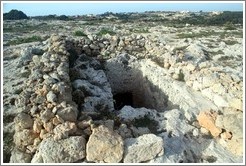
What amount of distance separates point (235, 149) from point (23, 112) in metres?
3.74

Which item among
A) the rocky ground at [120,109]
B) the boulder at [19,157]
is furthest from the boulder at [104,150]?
the boulder at [19,157]

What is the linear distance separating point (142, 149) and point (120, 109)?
135 inches

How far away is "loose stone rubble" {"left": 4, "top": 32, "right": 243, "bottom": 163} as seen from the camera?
18.4 ft

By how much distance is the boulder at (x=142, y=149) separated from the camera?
5.54m

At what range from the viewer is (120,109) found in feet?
29.5

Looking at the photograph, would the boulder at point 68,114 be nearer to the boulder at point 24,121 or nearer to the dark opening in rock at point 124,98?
the boulder at point 24,121

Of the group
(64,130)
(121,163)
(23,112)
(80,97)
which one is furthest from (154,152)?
(80,97)

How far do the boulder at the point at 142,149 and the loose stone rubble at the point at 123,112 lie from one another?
1 cm

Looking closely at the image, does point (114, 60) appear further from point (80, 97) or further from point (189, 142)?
point (189, 142)

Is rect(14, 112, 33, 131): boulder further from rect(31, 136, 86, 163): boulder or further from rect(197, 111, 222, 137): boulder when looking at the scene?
rect(197, 111, 222, 137): boulder

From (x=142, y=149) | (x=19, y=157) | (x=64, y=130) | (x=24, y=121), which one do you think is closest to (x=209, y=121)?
(x=142, y=149)

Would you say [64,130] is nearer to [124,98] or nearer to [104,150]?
[104,150]

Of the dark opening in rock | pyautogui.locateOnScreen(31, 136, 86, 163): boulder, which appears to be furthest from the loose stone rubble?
the dark opening in rock

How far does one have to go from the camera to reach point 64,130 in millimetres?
5664
